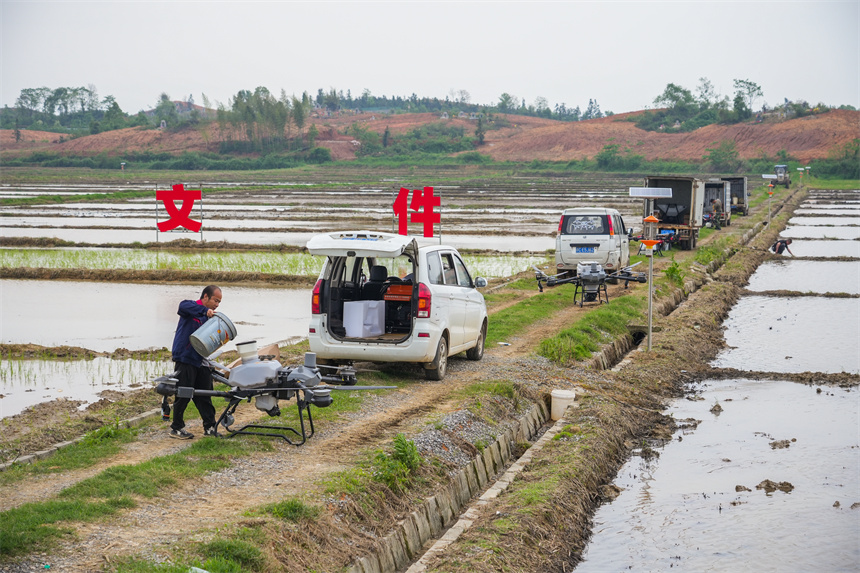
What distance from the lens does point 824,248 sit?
121 ft

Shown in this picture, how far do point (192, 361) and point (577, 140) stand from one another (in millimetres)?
123579

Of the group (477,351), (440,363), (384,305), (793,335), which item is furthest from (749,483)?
(793,335)

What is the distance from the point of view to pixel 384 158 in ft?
406

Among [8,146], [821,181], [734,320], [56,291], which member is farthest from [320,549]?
[8,146]

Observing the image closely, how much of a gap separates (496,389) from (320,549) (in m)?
5.12

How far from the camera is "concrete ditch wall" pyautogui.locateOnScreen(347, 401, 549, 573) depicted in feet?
23.0

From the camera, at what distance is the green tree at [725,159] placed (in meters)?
103

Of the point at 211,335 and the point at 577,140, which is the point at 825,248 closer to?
the point at 211,335

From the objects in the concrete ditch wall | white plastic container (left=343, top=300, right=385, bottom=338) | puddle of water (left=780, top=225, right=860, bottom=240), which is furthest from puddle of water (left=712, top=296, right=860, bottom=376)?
puddle of water (left=780, top=225, right=860, bottom=240)

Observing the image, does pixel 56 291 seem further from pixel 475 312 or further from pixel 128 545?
pixel 128 545

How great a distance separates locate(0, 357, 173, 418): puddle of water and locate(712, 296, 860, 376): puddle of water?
10.6m

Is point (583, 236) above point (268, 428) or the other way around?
above

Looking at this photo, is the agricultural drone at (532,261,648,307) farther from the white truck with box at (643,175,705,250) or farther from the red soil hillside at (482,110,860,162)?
the red soil hillside at (482,110,860,162)

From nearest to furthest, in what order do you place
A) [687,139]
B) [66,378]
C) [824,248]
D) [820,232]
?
[66,378] → [824,248] → [820,232] → [687,139]
